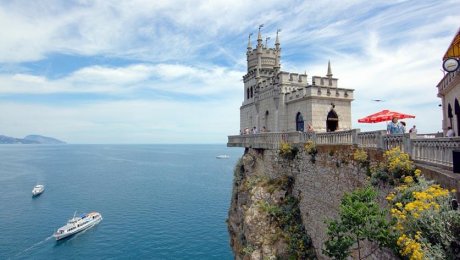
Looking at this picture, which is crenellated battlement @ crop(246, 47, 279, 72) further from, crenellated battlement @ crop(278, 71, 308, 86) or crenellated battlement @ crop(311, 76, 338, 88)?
crenellated battlement @ crop(311, 76, 338, 88)

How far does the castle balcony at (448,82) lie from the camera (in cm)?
1538

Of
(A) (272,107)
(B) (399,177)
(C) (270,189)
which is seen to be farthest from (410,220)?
(A) (272,107)

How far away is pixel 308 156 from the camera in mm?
19453

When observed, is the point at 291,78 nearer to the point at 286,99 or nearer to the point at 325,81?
the point at 286,99

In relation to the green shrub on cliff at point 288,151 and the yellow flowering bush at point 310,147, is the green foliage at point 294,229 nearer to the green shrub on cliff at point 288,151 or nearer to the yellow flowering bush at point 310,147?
the green shrub on cliff at point 288,151

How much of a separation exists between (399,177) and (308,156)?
8.23 m

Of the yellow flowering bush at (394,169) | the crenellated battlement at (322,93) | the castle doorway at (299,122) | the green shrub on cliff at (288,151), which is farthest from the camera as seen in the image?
the castle doorway at (299,122)

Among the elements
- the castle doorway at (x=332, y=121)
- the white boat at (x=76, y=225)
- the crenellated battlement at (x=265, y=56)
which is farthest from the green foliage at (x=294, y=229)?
the white boat at (x=76, y=225)

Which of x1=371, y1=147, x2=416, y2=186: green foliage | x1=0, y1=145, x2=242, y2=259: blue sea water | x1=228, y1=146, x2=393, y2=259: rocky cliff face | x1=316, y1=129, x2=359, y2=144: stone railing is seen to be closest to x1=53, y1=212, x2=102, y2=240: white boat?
x1=0, y1=145, x2=242, y2=259: blue sea water

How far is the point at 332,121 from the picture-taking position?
23.9m

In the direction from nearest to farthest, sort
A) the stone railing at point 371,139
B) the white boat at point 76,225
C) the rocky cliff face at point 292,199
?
the stone railing at point 371,139 < the rocky cliff face at point 292,199 < the white boat at point 76,225

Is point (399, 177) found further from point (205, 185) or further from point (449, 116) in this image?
point (205, 185)

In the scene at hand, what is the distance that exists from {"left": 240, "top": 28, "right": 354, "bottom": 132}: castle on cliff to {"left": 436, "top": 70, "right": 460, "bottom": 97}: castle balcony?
240 inches

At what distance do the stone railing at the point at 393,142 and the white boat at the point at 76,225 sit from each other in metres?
39.8
